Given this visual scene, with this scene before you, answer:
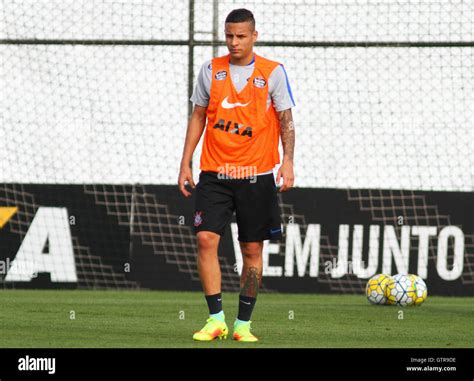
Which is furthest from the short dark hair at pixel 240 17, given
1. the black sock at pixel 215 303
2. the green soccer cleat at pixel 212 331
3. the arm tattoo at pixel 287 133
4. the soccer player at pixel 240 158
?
the green soccer cleat at pixel 212 331

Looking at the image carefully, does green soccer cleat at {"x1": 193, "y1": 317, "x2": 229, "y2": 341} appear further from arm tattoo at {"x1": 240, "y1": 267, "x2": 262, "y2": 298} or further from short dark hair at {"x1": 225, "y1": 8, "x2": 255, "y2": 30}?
short dark hair at {"x1": 225, "y1": 8, "x2": 255, "y2": 30}

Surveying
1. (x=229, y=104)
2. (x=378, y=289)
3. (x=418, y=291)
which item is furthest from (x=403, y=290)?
(x=229, y=104)

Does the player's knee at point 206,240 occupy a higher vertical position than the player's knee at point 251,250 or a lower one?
higher

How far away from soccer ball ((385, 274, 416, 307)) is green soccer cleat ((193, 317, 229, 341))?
13.9ft

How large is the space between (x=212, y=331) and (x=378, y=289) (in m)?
4.51

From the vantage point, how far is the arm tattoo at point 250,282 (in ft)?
27.1

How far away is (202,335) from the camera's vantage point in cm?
807

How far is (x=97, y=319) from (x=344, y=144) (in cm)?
590

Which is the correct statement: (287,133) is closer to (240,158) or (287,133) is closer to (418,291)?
(240,158)

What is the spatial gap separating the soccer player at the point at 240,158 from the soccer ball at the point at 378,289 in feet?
13.6

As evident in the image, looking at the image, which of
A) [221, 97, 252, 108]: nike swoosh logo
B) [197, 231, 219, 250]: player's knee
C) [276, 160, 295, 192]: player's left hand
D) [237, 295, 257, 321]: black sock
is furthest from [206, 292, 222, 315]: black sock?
[221, 97, 252, 108]: nike swoosh logo

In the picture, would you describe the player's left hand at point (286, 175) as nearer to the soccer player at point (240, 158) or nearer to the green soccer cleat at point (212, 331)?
the soccer player at point (240, 158)

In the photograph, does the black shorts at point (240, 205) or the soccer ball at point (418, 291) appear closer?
the black shorts at point (240, 205)
